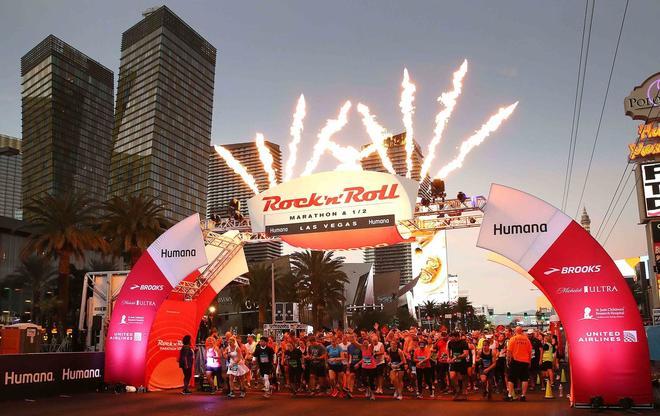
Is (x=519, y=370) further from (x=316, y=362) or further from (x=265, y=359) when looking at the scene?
(x=265, y=359)

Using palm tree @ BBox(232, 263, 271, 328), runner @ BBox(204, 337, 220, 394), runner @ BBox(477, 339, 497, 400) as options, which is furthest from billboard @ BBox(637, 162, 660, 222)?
palm tree @ BBox(232, 263, 271, 328)

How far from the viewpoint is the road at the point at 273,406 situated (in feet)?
46.8

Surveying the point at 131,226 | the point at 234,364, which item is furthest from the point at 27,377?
the point at 131,226

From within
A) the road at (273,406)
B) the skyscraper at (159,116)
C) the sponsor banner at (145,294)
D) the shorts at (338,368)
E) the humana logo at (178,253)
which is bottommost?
the road at (273,406)

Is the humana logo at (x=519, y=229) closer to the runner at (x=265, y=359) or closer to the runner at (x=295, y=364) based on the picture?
the runner at (x=295, y=364)

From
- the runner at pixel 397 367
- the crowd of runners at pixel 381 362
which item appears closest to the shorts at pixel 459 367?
the crowd of runners at pixel 381 362

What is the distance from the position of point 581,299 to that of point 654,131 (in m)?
30.7

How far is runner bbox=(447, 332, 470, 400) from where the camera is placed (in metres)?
17.5

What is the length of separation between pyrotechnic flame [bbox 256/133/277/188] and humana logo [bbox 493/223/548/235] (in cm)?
849

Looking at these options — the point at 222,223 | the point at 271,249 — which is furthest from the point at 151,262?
the point at 271,249

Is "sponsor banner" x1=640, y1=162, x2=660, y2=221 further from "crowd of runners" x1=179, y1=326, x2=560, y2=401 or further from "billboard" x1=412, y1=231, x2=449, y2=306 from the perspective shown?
"billboard" x1=412, y1=231, x2=449, y2=306

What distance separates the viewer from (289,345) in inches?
779

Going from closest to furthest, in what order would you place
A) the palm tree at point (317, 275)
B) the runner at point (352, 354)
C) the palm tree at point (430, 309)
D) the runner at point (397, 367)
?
the runner at point (397, 367), the runner at point (352, 354), the palm tree at point (317, 275), the palm tree at point (430, 309)

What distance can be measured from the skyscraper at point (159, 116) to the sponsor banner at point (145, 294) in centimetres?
16093
